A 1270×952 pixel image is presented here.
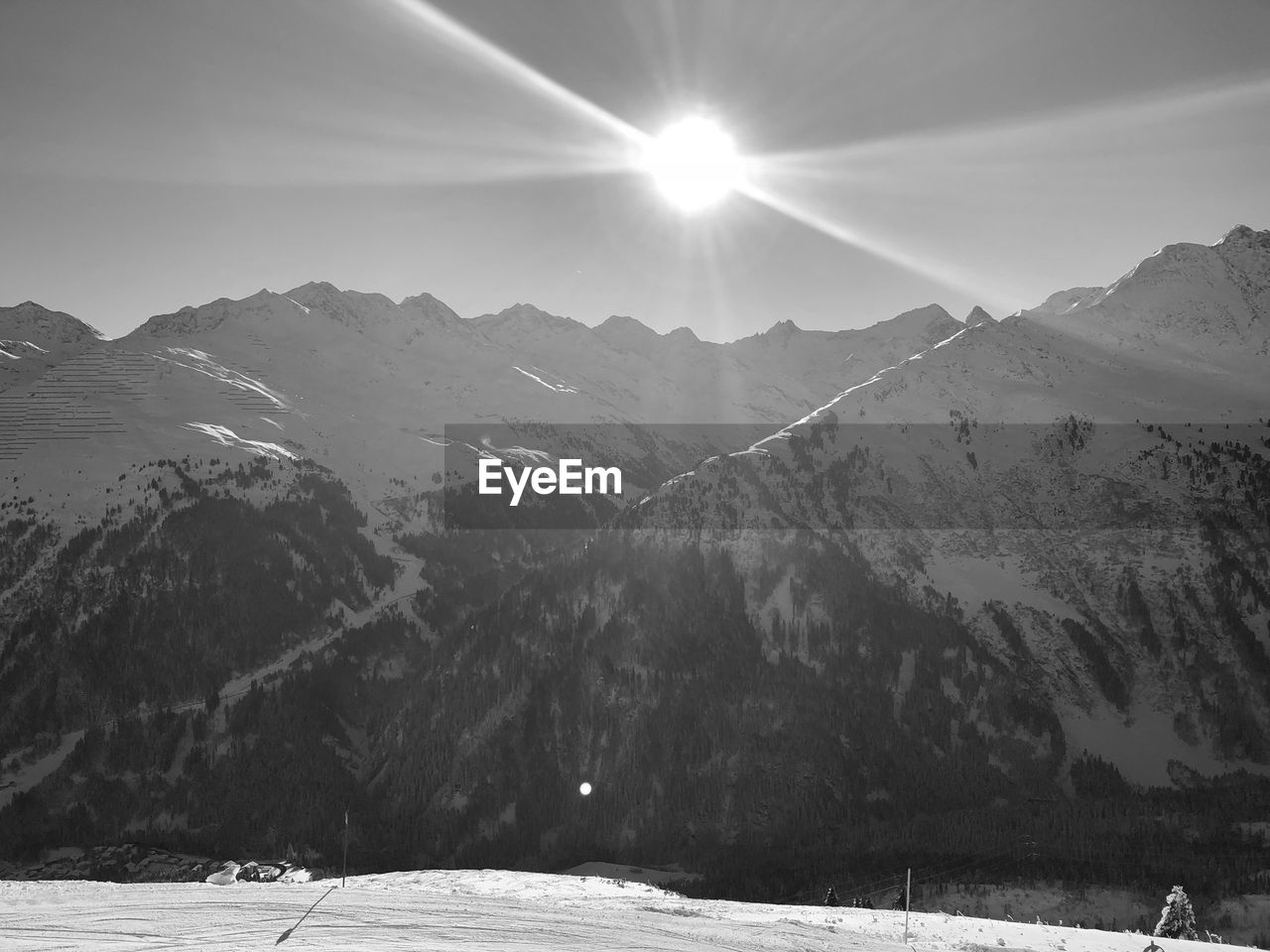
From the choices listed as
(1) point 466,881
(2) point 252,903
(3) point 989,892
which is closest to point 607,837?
(3) point 989,892

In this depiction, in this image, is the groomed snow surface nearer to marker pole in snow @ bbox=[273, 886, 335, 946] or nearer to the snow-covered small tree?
marker pole in snow @ bbox=[273, 886, 335, 946]

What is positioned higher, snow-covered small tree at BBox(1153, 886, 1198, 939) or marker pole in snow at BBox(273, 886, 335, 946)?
marker pole in snow at BBox(273, 886, 335, 946)

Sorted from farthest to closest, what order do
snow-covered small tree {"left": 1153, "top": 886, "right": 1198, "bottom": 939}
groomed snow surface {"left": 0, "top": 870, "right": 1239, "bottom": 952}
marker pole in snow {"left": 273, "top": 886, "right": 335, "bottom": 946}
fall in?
snow-covered small tree {"left": 1153, "top": 886, "right": 1198, "bottom": 939} → groomed snow surface {"left": 0, "top": 870, "right": 1239, "bottom": 952} → marker pole in snow {"left": 273, "top": 886, "right": 335, "bottom": 946}

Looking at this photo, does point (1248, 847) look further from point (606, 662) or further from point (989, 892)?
point (606, 662)

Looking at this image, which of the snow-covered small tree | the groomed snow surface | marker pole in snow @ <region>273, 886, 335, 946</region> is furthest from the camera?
the snow-covered small tree

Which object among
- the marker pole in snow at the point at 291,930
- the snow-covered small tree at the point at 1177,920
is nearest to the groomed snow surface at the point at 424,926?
Answer: the marker pole in snow at the point at 291,930

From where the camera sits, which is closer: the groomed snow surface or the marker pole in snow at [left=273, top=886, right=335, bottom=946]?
the marker pole in snow at [left=273, top=886, right=335, bottom=946]

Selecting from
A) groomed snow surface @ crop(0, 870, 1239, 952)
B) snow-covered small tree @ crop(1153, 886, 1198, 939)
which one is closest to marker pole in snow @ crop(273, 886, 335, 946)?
groomed snow surface @ crop(0, 870, 1239, 952)

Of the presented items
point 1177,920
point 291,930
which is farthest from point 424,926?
point 1177,920
